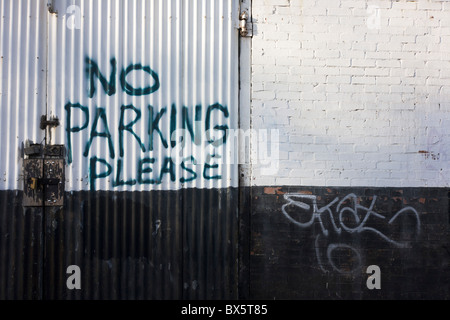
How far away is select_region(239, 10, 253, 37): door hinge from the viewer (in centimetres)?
515

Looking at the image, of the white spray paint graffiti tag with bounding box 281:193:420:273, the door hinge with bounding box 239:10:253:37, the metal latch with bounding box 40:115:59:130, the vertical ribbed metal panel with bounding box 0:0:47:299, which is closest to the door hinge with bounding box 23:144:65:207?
the vertical ribbed metal panel with bounding box 0:0:47:299

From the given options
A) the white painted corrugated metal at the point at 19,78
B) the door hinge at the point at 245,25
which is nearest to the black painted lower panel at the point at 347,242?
the door hinge at the point at 245,25

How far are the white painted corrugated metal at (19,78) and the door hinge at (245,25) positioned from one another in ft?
6.91

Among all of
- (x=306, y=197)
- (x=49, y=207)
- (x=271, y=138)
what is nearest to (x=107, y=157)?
(x=49, y=207)

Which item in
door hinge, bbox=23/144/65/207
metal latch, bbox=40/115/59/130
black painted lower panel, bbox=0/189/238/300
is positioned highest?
metal latch, bbox=40/115/59/130

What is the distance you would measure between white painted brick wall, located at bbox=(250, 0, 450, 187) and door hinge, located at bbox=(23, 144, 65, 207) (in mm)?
2071

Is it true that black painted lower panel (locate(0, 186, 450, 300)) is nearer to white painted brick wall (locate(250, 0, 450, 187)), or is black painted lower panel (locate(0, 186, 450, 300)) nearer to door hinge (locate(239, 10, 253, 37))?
white painted brick wall (locate(250, 0, 450, 187))

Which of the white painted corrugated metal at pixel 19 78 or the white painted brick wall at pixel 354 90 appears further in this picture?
the white painted brick wall at pixel 354 90

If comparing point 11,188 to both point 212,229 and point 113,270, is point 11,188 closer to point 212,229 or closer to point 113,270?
point 113,270

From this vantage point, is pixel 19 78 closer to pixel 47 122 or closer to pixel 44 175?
pixel 47 122

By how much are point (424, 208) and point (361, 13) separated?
2268 mm

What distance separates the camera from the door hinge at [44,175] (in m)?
4.99

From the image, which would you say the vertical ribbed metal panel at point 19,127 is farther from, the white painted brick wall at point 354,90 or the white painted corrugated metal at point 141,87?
the white painted brick wall at point 354,90

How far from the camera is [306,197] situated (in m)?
5.17
